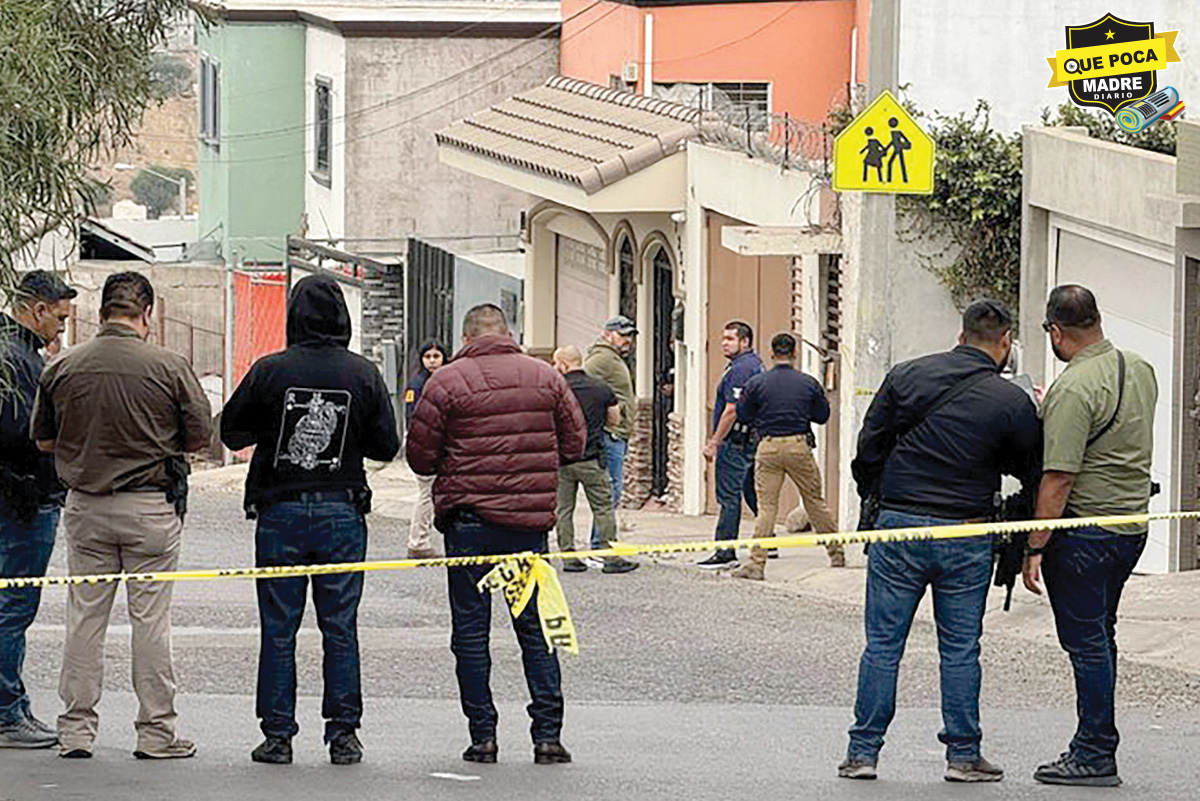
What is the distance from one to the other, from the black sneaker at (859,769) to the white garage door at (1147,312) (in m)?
6.75

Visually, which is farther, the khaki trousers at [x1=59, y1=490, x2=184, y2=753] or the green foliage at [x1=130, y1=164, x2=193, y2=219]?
the green foliage at [x1=130, y1=164, x2=193, y2=219]

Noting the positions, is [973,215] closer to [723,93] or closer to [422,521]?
[422,521]

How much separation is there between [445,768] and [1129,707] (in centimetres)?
357

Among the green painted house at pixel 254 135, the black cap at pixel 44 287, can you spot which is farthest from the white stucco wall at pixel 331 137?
the black cap at pixel 44 287

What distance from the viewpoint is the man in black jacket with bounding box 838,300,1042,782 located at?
8438mm

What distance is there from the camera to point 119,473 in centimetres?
857

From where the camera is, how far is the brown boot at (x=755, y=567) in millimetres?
16094

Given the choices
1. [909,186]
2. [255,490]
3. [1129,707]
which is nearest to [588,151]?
[909,186]

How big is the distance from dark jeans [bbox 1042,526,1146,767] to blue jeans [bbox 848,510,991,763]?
10.5 inches

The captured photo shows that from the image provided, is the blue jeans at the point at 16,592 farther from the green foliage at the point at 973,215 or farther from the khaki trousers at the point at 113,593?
the green foliage at the point at 973,215

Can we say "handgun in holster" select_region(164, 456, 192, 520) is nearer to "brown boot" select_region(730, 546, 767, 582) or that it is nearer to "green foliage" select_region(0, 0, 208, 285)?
"green foliage" select_region(0, 0, 208, 285)

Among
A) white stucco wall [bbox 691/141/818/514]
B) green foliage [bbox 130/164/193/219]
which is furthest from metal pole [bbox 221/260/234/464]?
green foliage [bbox 130/164/193/219]

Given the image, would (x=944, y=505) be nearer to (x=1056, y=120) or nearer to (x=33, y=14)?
(x=33, y=14)

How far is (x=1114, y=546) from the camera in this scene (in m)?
8.47
